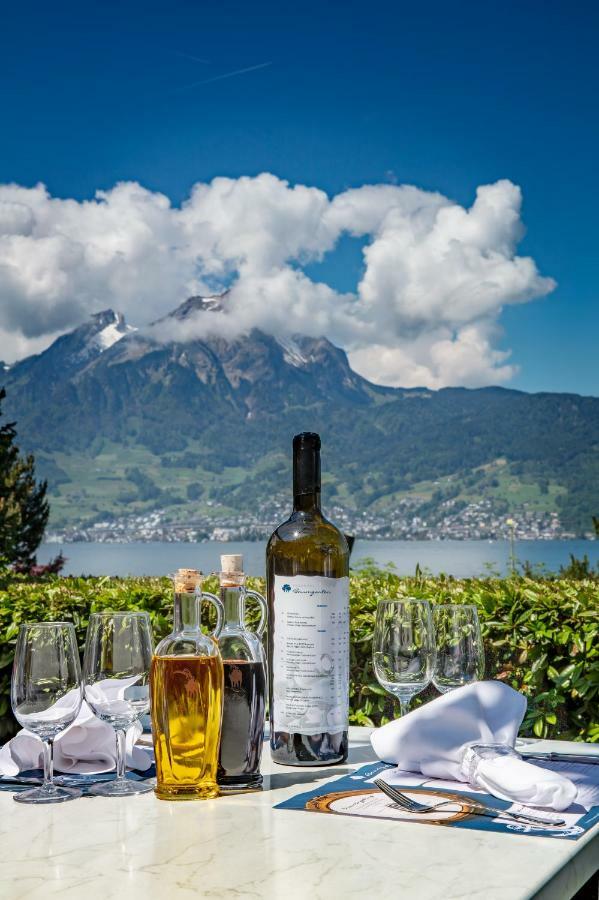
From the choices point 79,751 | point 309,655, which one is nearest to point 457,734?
point 309,655

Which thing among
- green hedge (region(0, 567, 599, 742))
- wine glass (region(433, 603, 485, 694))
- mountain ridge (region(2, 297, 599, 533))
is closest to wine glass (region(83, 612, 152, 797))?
wine glass (region(433, 603, 485, 694))

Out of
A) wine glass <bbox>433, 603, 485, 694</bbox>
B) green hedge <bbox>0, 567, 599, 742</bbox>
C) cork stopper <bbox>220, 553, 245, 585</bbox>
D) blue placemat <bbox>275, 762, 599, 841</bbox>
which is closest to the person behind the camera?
blue placemat <bbox>275, 762, 599, 841</bbox>

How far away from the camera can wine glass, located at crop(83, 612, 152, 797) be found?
1.39 meters

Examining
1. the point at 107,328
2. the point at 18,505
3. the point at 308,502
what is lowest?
the point at 308,502

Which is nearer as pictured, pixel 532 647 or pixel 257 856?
pixel 257 856

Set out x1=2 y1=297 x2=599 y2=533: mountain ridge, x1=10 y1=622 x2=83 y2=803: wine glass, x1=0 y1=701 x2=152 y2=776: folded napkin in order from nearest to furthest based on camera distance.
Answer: x1=10 y1=622 x2=83 y2=803: wine glass, x1=0 y1=701 x2=152 y2=776: folded napkin, x1=2 y1=297 x2=599 y2=533: mountain ridge

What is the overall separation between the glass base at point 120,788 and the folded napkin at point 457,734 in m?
0.38

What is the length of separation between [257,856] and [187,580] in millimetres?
423

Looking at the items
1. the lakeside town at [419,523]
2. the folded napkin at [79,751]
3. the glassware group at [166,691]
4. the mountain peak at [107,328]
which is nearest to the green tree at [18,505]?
the folded napkin at [79,751]

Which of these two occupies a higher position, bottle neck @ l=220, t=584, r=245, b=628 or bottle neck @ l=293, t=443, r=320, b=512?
bottle neck @ l=293, t=443, r=320, b=512

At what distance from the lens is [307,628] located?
5.11 feet

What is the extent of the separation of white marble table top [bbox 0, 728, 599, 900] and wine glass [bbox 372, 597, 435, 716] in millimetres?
336

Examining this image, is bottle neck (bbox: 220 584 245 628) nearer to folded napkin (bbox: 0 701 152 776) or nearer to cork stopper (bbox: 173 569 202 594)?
cork stopper (bbox: 173 569 202 594)

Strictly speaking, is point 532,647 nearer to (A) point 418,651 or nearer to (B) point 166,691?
(A) point 418,651
